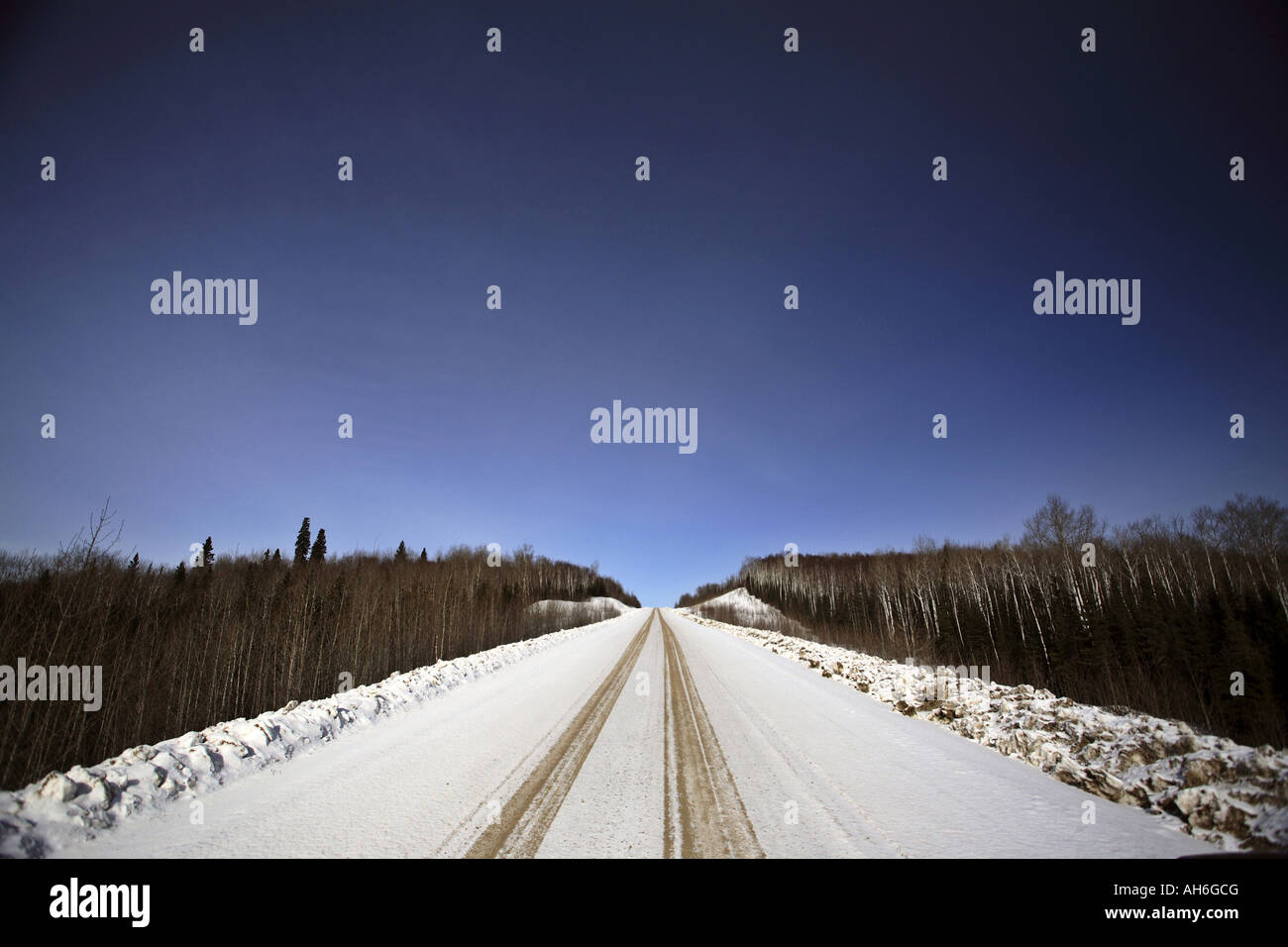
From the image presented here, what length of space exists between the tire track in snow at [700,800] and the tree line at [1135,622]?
8264mm

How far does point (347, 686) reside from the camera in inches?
410

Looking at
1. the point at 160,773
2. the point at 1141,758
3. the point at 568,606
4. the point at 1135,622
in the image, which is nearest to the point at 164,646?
the point at 160,773

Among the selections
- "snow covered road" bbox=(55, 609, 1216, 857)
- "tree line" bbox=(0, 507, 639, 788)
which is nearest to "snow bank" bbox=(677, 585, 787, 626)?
"tree line" bbox=(0, 507, 639, 788)

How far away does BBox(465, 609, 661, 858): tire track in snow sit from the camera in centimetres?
340

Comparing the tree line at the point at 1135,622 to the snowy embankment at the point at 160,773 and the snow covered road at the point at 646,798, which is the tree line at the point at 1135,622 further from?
the snowy embankment at the point at 160,773

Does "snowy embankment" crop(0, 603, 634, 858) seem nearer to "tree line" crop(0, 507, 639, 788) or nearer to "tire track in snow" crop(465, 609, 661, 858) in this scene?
"tree line" crop(0, 507, 639, 788)

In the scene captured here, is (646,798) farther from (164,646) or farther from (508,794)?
(164,646)

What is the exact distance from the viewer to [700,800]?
4.36 m

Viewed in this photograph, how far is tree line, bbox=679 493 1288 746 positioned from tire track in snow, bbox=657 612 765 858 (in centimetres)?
826

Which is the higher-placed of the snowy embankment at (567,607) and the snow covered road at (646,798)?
the snow covered road at (646,798)

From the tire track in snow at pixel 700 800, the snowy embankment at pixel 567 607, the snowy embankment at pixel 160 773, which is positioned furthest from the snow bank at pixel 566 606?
the tire track in snow at pixel 700 800

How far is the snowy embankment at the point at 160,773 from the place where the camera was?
3.54m
